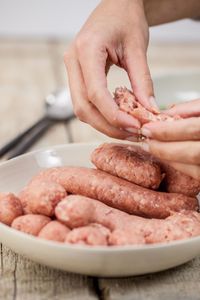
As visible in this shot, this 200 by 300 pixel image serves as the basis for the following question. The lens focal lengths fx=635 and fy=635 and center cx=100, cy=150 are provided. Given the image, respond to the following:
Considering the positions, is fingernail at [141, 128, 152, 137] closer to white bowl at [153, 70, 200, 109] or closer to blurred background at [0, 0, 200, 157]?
blurred background at [0, 0, 200, 157]

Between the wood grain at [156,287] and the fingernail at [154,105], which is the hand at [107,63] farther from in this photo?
the wood grain at [156,287]

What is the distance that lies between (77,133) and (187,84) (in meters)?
0.43

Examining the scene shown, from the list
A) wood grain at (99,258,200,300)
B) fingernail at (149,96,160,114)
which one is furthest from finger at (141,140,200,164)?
wood grain at (99,258,200,300)

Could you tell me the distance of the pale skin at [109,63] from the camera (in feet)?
4.14

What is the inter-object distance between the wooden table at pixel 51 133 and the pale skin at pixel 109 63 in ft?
0.78

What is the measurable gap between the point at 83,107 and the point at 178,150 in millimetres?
265

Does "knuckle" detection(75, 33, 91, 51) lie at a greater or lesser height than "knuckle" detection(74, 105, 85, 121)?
greater

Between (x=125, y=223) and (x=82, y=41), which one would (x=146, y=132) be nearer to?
(x=125, y=223)

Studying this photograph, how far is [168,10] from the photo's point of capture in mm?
1979

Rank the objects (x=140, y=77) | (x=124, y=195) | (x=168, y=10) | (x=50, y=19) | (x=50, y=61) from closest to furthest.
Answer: (x=124, y=195), (x=140, y=77), (x=168, y=10), (x=50, y=61), (x=50, y=19)

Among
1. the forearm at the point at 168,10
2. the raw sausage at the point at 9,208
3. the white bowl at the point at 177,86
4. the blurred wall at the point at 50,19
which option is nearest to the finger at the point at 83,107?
the raw sausage at the point at 9,208

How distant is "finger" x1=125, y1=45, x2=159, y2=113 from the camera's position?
1332 mm

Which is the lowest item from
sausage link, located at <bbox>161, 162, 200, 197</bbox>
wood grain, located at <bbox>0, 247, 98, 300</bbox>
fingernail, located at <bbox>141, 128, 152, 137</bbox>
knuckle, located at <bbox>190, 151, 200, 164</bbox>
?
wood grain, located at <bbox>0, 247, 98, 300</bbox>

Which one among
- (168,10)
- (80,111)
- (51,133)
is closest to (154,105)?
(80,111)
